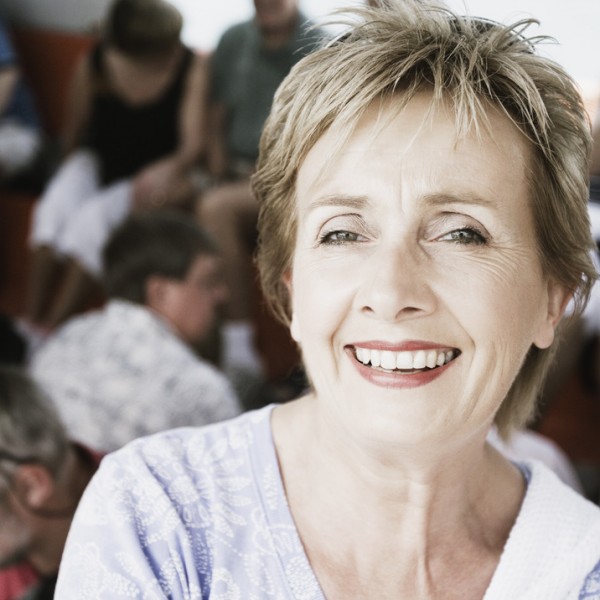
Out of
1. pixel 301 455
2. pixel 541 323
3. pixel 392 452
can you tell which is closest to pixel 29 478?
pixel 301 455

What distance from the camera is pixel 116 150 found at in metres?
3.90

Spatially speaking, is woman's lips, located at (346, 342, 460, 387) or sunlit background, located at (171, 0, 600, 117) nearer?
woman's lips, located at (346, 342, 460, 387)

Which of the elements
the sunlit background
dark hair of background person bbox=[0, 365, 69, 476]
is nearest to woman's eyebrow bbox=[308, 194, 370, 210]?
dark hair of background person bbox=[0, 365, 69, 476]

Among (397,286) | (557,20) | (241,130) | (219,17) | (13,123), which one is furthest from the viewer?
(219,17)

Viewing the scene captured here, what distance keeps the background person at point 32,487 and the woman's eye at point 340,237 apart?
2.98ft

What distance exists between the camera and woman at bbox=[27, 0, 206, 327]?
12.3 ft

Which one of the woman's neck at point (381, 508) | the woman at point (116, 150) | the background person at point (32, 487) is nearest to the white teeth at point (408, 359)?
the woman's neck at point (381, 508)

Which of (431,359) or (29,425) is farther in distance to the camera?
(29,425)

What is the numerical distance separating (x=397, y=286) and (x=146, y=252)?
184 centimetres

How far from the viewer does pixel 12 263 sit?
4.26 metres

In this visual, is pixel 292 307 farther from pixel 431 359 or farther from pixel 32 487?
pixel 32 487

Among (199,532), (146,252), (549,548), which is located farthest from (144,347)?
(549,548)

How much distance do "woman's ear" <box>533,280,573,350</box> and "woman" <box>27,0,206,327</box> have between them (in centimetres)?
261

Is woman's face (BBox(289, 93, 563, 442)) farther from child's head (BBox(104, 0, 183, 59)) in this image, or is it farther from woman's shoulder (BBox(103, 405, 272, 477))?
child's head (BBox(104, 0, 183, 59))
